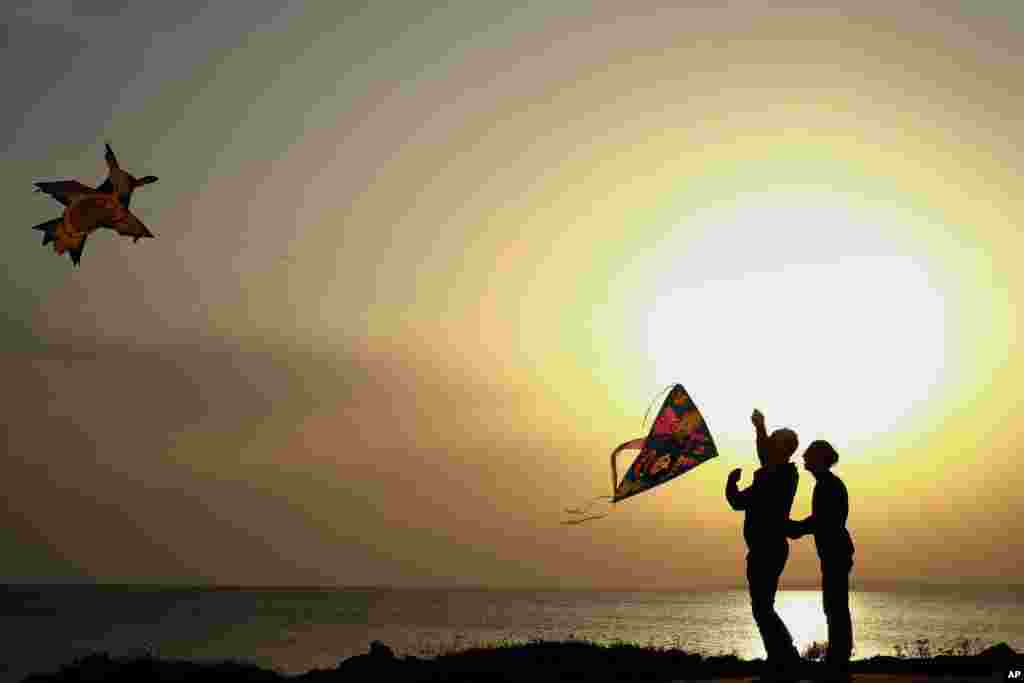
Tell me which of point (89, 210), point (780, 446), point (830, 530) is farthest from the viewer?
point (89, 210)

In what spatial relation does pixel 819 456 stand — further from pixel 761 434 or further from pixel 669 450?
pixel 669 450

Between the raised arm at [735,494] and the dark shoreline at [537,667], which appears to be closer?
the raised arm at [735,494]

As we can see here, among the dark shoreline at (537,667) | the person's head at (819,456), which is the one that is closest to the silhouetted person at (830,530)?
the person's head at (819,456)

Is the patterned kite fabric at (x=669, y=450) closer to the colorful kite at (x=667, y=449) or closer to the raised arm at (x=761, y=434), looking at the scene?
the colorful kite at (x=667, y=449)

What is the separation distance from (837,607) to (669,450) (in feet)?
19.0

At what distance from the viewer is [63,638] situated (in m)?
108

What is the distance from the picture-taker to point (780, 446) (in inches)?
555

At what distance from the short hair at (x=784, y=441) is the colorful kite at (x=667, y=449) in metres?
5.08

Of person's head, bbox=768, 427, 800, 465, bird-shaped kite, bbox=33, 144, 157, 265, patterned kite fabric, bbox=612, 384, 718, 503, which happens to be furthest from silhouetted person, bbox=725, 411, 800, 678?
bird-shaped kite, bbox=33, 144, 157, 265

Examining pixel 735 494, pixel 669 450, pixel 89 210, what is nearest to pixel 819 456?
pixel 735 494

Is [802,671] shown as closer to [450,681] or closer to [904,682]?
[904,682]

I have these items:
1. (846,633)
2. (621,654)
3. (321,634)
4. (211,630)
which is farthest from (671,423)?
(211,630)

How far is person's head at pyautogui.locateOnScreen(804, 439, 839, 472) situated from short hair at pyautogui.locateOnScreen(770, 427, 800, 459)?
0.28 m

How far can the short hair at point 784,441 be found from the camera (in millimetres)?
14109
